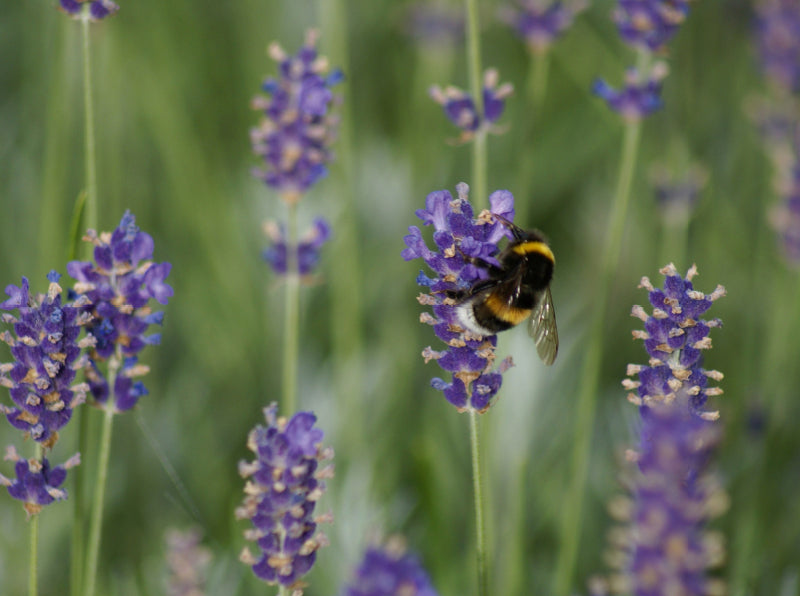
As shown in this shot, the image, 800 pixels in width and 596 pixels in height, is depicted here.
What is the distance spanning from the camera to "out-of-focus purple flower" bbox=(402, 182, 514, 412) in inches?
42.1

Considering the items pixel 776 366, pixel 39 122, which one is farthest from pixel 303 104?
pixel 39 122

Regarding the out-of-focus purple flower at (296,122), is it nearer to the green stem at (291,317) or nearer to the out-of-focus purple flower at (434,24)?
the green stem at (291,317)

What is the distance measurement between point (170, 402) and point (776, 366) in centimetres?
133

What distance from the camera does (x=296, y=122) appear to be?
1.51 metres

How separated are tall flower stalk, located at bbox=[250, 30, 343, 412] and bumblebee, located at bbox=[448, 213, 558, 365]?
1.11 feet

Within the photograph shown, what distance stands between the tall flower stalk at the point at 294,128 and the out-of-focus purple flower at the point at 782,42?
144 cm

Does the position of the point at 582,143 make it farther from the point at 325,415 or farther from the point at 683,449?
the point at 683,449

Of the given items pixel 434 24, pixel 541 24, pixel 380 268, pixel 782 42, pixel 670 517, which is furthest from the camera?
pixel 434 24

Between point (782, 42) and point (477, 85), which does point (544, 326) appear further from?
point (782, 42)

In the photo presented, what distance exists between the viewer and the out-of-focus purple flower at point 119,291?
113 centimetres

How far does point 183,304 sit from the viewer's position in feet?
8.32

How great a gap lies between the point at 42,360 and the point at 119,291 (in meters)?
0.13

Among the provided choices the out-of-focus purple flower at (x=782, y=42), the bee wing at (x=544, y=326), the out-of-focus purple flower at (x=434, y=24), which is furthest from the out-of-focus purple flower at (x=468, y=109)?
Result: the out-of-focus purple flower at (x=434, y=24)

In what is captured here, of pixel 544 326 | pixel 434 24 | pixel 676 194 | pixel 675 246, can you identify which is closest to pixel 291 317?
pixel 544 326
